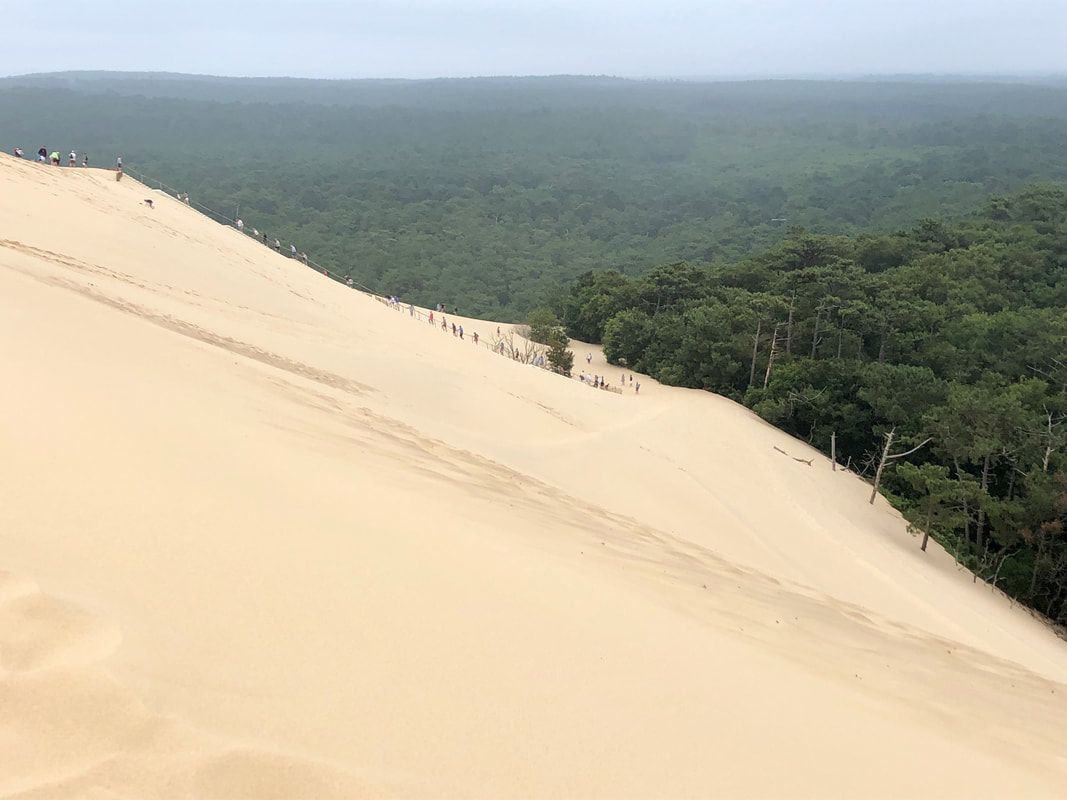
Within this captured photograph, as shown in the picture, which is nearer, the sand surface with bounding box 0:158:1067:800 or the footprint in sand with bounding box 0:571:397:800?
the footprint in sand with bounding box 0:571:397:800

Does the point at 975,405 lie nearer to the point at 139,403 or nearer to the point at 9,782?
the point at 139,403

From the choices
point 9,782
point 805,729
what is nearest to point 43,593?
point 9,782

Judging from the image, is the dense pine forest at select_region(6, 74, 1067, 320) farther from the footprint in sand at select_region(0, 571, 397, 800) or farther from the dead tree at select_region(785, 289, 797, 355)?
the footprint in sand at select_region(0, 571, 397, 800)

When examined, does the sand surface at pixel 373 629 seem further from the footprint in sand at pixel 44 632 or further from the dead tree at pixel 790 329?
the dead tree at pixel 790 329

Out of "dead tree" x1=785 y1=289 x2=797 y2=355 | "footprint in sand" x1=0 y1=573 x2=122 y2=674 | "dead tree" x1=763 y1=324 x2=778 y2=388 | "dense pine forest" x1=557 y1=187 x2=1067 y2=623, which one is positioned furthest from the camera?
"dead tree" x1=785 y1=289 x2=797 y2=355

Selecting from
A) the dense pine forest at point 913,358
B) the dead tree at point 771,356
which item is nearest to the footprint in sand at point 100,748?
the dense pine forest at point 913,358

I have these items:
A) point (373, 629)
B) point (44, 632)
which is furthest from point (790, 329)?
point (44, 632)

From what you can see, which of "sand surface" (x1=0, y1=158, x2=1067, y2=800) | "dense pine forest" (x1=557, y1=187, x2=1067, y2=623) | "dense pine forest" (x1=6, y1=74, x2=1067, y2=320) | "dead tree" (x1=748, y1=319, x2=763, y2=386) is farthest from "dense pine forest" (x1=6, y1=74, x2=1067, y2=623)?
"sand surface" (x1=0, y1=158, x2=1067, y2=800)
